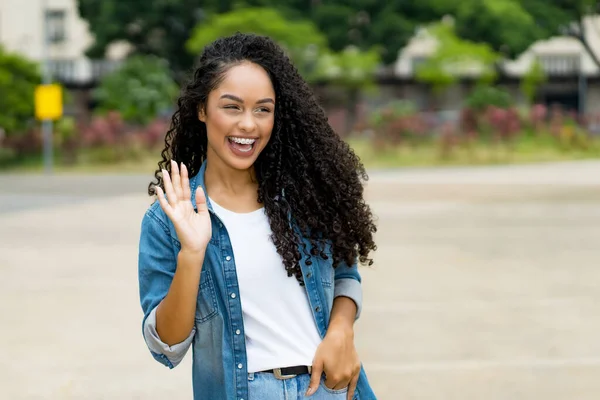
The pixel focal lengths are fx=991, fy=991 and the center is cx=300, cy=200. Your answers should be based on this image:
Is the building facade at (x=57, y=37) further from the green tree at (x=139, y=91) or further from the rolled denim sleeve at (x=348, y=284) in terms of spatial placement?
the rolled denim sleeve at (x=348, y=284)

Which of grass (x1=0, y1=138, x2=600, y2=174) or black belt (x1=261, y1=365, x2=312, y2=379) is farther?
grass (x1=0, y1=138, x2=600, y2=174)

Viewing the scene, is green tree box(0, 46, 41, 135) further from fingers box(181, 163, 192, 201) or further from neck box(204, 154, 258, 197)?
fingers box(181, 163, 192, 201)

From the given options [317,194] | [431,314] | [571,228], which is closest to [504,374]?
[431,314]

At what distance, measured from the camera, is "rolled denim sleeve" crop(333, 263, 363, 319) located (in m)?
2.44

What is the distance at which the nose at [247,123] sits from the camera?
2.34 m

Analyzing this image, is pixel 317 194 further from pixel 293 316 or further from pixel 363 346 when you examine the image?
pixel 363 346

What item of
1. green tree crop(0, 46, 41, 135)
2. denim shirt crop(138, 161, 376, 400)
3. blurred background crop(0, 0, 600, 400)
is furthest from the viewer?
green tree crop(0, 46, 41, 135)

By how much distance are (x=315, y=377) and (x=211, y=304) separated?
0.96 ft

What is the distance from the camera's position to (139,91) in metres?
37.2

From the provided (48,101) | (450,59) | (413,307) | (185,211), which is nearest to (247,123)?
(185,211)

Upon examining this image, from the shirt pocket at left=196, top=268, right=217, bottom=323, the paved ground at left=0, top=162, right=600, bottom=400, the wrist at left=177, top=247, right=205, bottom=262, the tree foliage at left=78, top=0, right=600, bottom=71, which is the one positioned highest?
the tree foliage at left=78, top=0, right=600, bottom=71

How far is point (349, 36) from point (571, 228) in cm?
3508

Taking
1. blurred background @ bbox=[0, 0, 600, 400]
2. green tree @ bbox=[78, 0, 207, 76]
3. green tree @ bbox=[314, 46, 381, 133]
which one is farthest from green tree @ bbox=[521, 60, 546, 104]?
green tree @ bbox=[78, 0, 207, 76]

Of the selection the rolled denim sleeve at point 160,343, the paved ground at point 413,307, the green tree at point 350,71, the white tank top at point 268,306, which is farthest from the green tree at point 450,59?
the rolled denim sleeve at point 160,343
